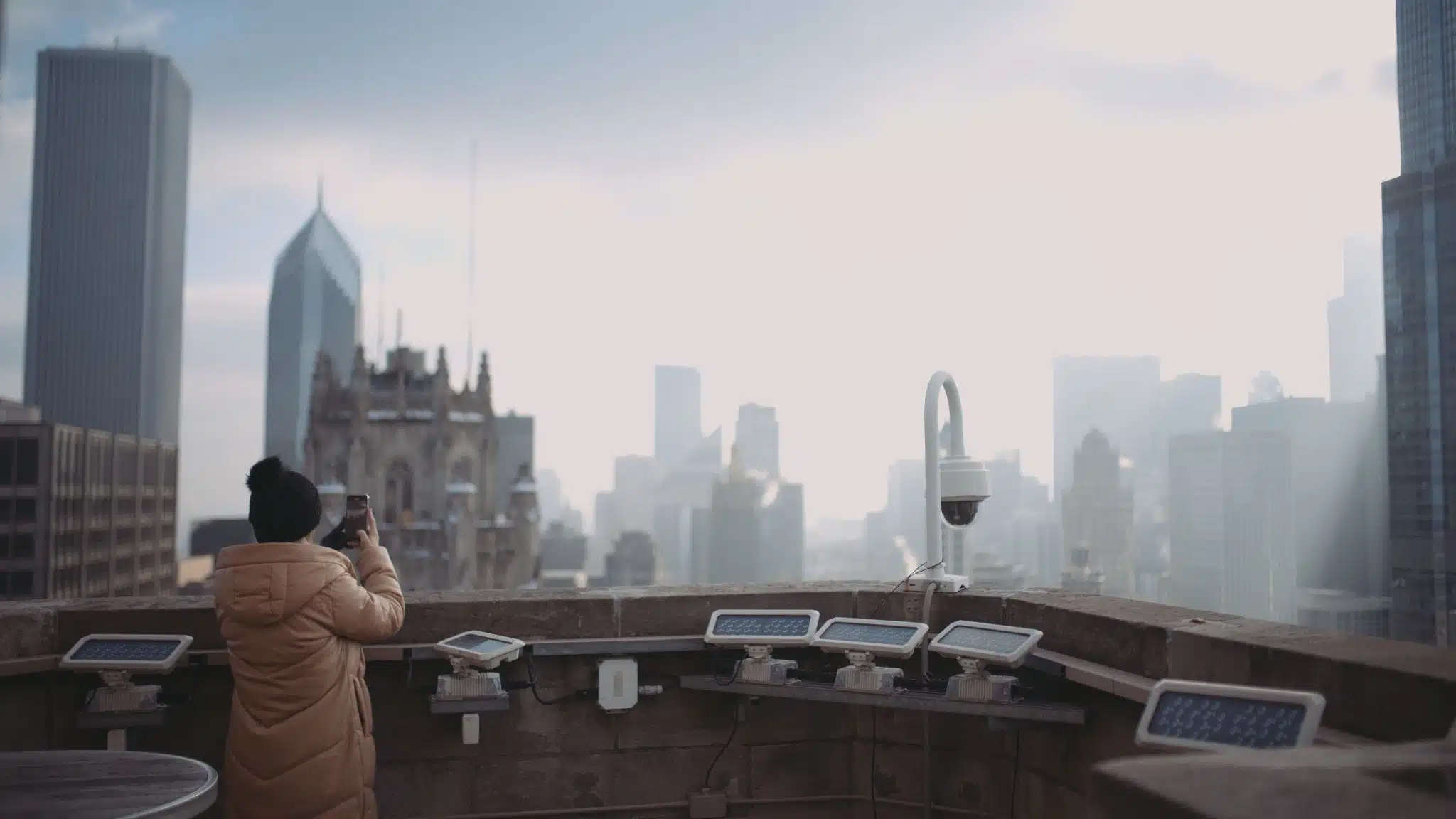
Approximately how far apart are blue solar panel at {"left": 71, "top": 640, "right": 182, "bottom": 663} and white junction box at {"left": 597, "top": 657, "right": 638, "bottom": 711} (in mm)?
1977

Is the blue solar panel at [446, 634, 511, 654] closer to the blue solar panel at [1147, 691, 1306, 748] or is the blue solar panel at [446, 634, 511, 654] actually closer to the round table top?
the round table top

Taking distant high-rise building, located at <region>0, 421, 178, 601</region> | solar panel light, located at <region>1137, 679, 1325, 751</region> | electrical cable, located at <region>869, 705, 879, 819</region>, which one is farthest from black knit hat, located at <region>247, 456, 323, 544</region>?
distant high-rise building, located at <region>0, 421, 178, 601</region>

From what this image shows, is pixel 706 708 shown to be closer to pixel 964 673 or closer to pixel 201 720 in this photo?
pixel 964 673

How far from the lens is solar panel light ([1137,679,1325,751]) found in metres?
2.93

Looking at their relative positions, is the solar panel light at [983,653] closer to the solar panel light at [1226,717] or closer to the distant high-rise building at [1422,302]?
the solar panel light at [1226,717]

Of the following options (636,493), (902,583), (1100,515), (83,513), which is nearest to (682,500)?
(636,493)

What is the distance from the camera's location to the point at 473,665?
5.36 metres

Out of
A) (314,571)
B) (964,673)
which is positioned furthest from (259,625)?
(964,673)

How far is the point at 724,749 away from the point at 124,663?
2875 mm

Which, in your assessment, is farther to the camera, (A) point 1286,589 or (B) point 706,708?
(A) point 1286,589

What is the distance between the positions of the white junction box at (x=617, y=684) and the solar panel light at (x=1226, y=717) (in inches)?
124

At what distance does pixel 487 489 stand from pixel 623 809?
91.4 m

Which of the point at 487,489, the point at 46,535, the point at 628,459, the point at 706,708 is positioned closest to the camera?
the point at 706,708

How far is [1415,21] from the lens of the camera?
4484cm
